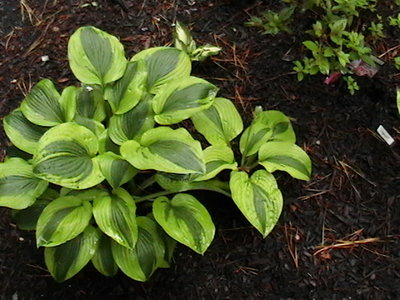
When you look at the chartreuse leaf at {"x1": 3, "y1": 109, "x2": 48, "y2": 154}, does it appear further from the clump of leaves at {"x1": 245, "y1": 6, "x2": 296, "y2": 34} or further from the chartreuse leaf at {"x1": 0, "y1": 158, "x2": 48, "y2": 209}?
the clump of leaves at {"x1": 245, "y1": 6, "x2": 296, "y2": 34}

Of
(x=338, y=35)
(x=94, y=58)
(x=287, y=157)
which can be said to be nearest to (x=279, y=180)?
(x=287, y=157)

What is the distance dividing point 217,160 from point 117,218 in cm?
42

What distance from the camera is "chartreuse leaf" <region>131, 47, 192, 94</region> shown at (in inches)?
77.4

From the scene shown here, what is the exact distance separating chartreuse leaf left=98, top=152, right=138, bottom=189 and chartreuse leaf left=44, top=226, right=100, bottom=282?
234 mm

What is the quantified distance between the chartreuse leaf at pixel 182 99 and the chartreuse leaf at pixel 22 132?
16.6 inches

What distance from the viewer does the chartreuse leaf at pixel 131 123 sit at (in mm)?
1820

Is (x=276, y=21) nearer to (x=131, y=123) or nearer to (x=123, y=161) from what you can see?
(x=131, y=123)

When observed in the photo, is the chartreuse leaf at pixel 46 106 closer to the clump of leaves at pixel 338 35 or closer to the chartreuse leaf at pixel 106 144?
the chartreuse leaf at pixel 106 144

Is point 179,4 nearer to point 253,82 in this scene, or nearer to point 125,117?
point 253,82

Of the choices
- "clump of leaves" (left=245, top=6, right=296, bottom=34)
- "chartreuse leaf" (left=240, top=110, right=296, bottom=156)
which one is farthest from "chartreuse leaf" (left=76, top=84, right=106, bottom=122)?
"clump of leaves" (left=245, top=6, right=296, bottom=34)

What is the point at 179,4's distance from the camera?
2.60 m

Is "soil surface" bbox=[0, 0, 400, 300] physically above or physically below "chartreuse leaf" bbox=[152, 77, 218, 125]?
below

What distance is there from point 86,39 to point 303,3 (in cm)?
101

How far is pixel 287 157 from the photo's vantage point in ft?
6.54
